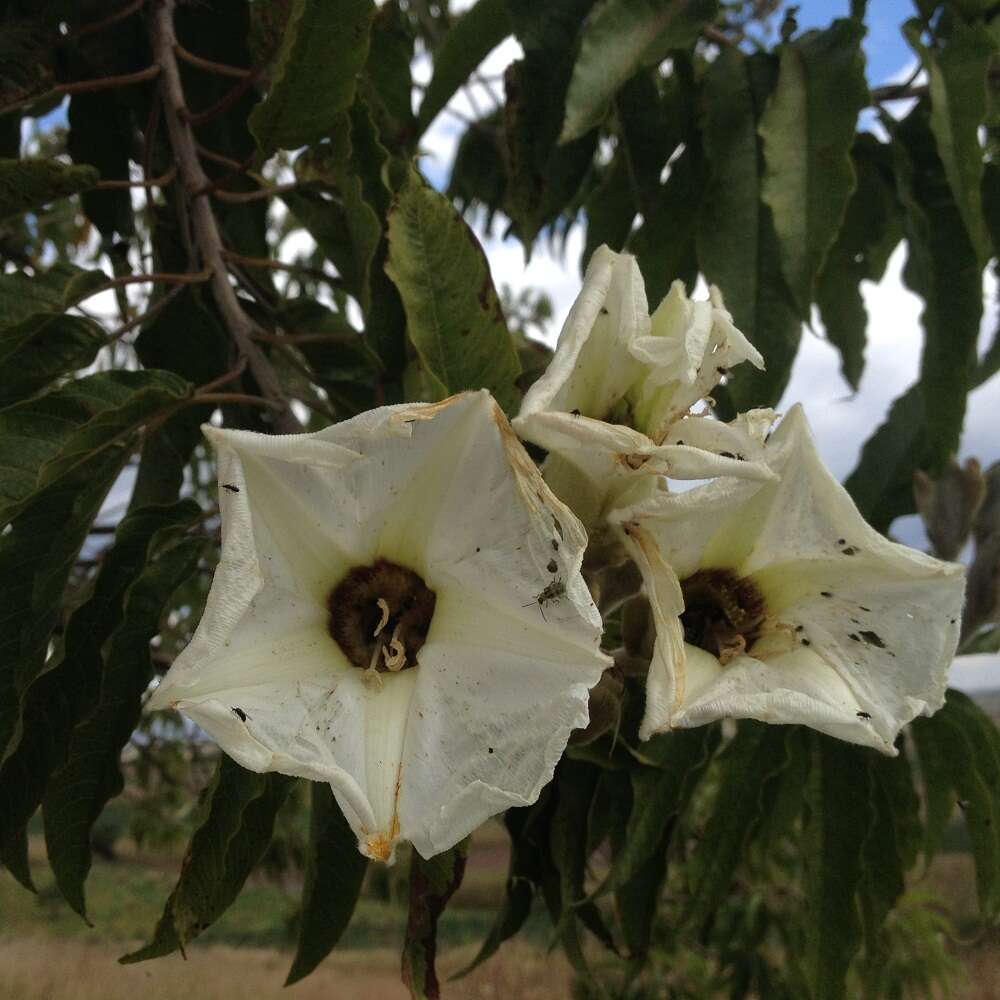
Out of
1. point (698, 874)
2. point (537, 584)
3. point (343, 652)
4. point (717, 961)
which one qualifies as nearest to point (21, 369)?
point (343, 652)

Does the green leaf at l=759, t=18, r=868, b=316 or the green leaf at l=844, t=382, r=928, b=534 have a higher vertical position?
the green leaf at l=759, t=18, r=868, b=316

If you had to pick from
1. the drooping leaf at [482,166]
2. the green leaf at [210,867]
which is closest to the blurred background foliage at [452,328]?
the green leaf at [210,867]

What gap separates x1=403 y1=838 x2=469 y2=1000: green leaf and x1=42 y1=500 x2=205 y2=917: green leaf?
307 mm

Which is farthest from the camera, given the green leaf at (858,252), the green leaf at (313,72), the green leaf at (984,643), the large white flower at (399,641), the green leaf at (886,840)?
the green leaf at (858,252)

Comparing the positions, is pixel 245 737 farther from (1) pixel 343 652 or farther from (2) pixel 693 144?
(2) pixel 693 144

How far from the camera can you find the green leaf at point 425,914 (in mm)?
881

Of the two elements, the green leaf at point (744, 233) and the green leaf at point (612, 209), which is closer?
the green leaf at point (744, 233)

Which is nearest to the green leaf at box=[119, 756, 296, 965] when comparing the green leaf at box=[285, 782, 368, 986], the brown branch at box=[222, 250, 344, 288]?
the green leaf at box=[285, 782, 368, 986]

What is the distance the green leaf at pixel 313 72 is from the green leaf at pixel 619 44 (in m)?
0.26

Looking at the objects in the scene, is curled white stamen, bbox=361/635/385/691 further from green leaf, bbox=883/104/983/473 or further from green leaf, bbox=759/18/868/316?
green leaf, bbox=883/104/983/473

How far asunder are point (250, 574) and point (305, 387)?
0.99m

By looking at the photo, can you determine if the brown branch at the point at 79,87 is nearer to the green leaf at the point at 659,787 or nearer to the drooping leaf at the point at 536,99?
the drooping leaf at the point at 536,99

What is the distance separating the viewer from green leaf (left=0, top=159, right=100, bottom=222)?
3.86ft

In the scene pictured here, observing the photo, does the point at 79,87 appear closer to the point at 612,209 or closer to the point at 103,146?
the point at 103,146
